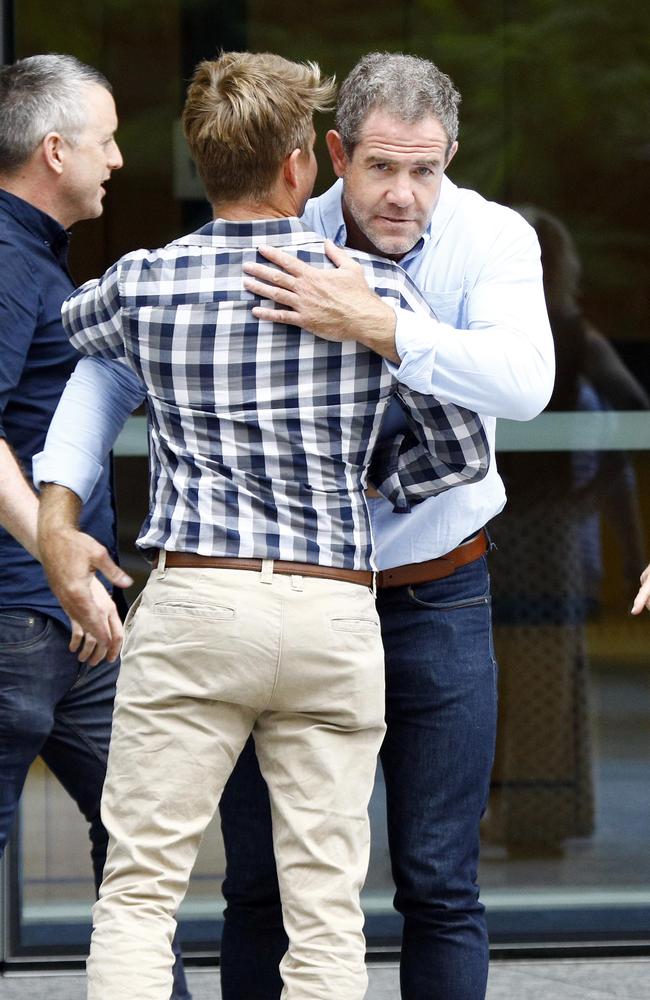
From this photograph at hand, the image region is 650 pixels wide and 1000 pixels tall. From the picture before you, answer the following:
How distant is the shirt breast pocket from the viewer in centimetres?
232

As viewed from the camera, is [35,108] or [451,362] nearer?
[451,362]

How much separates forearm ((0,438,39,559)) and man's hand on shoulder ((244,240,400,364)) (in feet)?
2.14

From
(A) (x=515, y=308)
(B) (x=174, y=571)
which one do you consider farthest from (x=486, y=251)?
(B) (x=174, y=571)

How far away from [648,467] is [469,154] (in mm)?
962

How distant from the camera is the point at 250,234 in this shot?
6.72ft

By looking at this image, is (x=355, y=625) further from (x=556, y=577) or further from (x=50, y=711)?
(x=556, y=577)

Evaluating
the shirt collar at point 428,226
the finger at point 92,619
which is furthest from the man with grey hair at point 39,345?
the shirt collar at point 428,226

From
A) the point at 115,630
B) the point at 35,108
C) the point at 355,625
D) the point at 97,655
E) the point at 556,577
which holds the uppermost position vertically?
the point at 35,108

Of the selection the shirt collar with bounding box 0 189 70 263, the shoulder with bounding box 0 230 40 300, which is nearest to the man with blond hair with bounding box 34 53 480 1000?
the shoulder with bounding box 0 230 40 300

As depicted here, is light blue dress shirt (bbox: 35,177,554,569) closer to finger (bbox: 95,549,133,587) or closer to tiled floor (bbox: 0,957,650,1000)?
finger (bbox: 95,549,133,587)

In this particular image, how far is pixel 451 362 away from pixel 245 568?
1.35 ft

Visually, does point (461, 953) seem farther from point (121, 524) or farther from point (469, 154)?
point (469, 154)

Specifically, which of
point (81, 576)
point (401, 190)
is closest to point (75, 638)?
point (81, 576)

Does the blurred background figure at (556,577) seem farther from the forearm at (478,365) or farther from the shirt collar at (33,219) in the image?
the forearm at (478,365)
